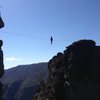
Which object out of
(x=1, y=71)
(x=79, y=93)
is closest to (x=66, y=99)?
(x=79, y=93)

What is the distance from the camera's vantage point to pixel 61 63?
7262cm

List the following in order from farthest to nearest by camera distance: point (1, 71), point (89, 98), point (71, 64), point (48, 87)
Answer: point (48, 87)
point (71, 64)
point (89, 98)
point (1, 71)

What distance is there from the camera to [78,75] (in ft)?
215

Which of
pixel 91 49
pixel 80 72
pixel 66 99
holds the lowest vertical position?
pixel 66 99

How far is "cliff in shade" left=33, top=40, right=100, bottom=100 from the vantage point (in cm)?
6350

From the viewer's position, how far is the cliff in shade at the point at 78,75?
6350cm

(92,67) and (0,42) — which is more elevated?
(0,42)

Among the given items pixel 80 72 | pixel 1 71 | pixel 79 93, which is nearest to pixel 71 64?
pixel 80 72

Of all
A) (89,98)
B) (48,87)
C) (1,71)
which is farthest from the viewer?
(48,87)

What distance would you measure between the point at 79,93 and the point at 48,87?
34.9 ft

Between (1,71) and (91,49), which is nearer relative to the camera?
(1,71)

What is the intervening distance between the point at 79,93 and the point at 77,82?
270 cm

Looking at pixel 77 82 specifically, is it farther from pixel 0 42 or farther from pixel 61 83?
pixel 0 42

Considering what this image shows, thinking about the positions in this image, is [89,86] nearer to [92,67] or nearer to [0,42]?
[92,67]
